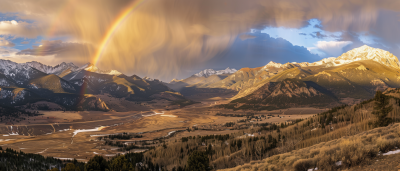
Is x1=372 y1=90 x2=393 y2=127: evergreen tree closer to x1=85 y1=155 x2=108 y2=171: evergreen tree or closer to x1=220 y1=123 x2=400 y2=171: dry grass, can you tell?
x1=220 y1=123 x2=400 y2=171: dry grass

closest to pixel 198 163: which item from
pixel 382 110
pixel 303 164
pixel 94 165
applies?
pixel 94 165

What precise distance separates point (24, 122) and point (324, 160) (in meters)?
216

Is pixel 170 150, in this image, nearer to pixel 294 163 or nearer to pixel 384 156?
pixel 294 163

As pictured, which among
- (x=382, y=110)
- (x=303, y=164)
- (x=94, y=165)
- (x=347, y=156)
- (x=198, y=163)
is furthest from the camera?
(x=382, y=110)

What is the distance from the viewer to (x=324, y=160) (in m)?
19.2

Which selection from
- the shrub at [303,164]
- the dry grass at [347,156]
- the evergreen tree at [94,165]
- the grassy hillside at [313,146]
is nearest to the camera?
the dry grass at [347,156]

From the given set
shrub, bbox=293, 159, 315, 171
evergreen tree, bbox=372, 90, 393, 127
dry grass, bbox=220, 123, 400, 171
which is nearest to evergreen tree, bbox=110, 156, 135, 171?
dry grass, bbox=220, 123, 400, 171

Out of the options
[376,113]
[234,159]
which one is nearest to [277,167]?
[234,159]

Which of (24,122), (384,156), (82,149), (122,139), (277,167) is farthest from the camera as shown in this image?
(24,122)

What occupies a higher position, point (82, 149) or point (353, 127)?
point (353, 127)

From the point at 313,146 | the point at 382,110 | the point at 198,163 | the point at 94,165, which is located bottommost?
the point at 94,165

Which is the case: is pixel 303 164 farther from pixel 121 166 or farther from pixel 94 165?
pixel 94 165

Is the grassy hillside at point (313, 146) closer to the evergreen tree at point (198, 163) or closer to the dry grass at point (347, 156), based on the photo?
the dry grass at point (347, 156)

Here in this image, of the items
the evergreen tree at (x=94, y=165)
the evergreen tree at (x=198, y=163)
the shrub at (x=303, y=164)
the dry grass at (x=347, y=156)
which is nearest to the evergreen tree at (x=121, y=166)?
the evergreen tree at (x=94, y=165)
